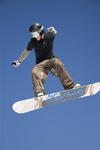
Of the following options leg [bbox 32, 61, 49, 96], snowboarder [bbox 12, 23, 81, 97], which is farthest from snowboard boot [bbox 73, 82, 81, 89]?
leg [bbox 32, 61, 49, 96]

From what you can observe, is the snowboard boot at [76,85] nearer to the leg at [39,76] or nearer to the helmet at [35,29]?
the leg at [39,76]

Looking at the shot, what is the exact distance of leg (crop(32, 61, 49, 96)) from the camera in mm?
4270

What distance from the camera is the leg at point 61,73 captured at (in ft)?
14.4

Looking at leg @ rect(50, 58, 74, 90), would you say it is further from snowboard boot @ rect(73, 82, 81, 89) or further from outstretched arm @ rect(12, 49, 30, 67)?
outstretched arm @ rect(12, 49, 30, 67)

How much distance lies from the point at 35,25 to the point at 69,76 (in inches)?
44.3

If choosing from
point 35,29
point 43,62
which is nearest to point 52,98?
point 43,62

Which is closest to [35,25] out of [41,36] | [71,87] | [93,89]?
[41,36]

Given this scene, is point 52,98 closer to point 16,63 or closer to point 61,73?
point 61,73

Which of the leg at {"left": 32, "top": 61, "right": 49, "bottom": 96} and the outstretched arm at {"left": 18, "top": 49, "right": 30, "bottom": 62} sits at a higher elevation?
the outstretched arm at {"left": 18, "top": 49, "right": 30, "bottom": 62}

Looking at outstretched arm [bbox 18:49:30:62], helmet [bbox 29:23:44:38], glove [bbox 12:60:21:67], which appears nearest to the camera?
helmet [bbox 29:23:44:38]

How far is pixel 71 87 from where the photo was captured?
14.3 ft

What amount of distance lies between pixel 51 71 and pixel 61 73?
27 cm

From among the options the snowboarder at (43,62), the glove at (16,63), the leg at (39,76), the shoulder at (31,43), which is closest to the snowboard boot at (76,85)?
the snowboarder at (43,62)

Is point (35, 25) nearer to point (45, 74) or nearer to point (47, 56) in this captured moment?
point (47, 56)
